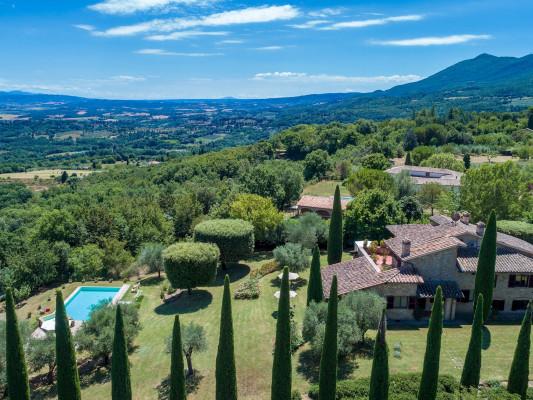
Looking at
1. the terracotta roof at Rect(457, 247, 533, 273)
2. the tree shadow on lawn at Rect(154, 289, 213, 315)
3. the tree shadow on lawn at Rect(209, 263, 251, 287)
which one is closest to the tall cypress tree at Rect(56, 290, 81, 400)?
the tree shadow on lawn at Rect(154, 289, 213, 315)

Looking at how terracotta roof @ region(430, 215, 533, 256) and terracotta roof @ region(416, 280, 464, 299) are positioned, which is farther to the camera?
terracotta roof @ region(430, 215, 533, 256)

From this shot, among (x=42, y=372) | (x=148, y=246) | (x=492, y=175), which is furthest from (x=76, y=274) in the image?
(x=492, y=175)

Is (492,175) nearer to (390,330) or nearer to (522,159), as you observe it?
(390,330)

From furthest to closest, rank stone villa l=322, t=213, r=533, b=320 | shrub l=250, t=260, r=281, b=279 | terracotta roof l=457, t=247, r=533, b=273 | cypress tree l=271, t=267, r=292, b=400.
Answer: shrub l=250, t=260, r=281, b=279, terracotta roof l=457, t=247, r=533, b=273, stone villa l=322, t=213, r=533, b=320, cypress tree l=271, t=267, r=292, b=400

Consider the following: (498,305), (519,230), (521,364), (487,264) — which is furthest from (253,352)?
(519,230)

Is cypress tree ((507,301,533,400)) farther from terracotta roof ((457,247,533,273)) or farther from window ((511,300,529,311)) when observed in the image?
window ((511,300,529,311))
